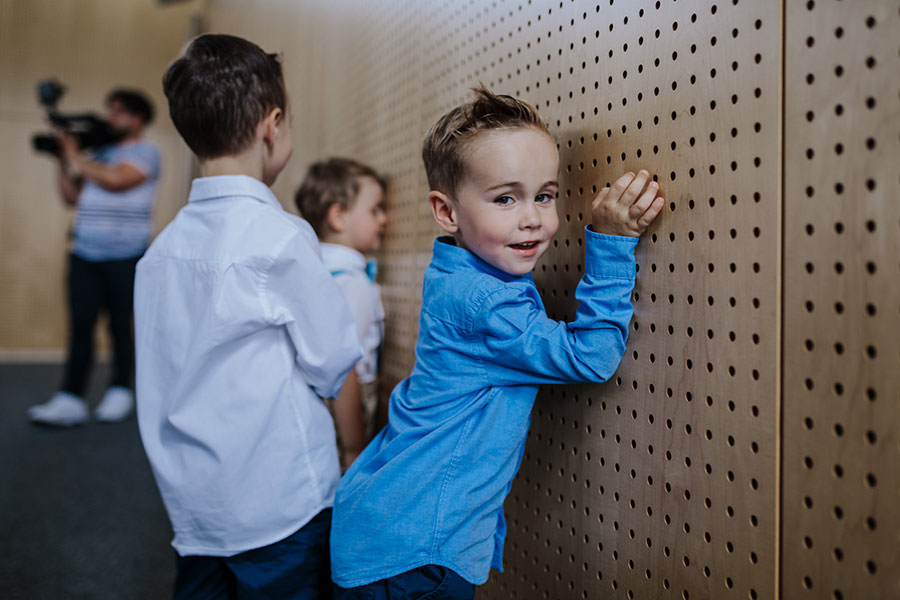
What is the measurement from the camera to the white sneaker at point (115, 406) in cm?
433

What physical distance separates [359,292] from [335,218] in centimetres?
37

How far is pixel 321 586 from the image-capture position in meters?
1.53

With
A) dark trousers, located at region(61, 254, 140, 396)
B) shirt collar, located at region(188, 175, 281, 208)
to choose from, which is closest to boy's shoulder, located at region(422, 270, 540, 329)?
shirt collar, located at region(188, 175, 281, 208)

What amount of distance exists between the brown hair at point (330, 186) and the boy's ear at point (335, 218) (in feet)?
0.04

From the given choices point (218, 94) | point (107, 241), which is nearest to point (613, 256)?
point (218, 94)

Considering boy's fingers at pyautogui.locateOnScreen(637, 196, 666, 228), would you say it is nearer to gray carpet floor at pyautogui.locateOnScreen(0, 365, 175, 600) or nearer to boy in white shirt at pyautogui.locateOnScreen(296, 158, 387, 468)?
boy in white shirt at pyautogui.locateOnScreen(296, 158, 387, 468)

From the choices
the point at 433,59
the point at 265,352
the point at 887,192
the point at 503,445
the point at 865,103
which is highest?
the point at 433,59

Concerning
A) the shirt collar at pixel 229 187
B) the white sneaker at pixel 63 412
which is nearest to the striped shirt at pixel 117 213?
the white sneaker at pixel 63 412

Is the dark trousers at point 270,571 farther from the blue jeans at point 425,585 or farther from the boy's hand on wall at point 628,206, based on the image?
the boy's hand on wall at point 628,206

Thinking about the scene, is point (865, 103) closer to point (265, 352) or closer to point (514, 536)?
point (265, 352)

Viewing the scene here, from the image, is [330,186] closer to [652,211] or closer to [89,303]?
A: [652,211]

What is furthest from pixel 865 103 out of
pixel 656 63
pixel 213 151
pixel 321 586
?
pixel 321 586

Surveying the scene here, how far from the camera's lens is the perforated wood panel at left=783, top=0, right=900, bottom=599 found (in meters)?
0.89

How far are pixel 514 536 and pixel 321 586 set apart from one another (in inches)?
21.7
